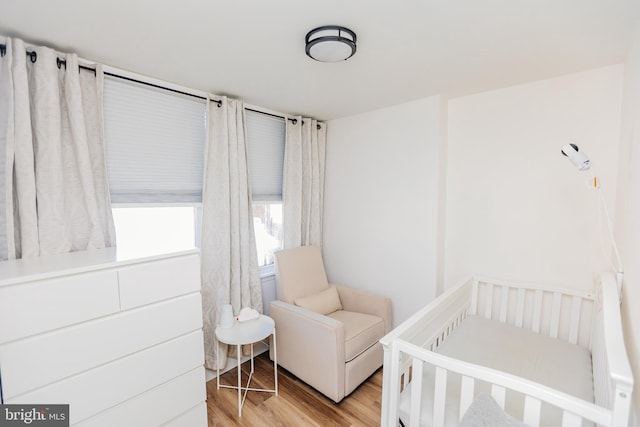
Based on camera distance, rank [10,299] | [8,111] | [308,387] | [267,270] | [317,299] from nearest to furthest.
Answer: [10,299] → [8,111] → [308,387] → [317,299] → [267,270]

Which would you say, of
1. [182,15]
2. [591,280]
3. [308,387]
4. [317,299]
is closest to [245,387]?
[308,387]

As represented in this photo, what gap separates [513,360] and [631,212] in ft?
3.34

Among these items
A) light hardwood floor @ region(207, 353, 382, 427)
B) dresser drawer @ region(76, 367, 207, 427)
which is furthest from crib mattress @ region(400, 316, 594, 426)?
dresser drawer @ region(76, 367, 207, 427)

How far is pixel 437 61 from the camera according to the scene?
180 cm

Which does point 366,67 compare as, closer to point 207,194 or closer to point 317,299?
point 207,194

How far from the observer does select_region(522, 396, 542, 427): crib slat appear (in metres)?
1.05

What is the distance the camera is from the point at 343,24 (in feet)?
4.59

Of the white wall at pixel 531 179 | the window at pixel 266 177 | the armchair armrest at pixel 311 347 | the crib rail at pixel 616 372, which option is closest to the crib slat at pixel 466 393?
the crib rail at pixel 616 372

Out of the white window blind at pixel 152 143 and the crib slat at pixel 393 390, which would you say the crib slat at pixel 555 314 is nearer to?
the crib slat at pixel 393 390

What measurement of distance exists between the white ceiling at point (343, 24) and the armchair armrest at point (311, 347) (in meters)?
1.79

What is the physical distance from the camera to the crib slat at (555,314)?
6.77ft

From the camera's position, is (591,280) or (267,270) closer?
(591,280)

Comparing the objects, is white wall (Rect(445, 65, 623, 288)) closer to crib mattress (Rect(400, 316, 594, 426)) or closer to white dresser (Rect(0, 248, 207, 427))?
crib mattress (Rect(400, 316, 594, 426))

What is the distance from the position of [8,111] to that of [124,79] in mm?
662
